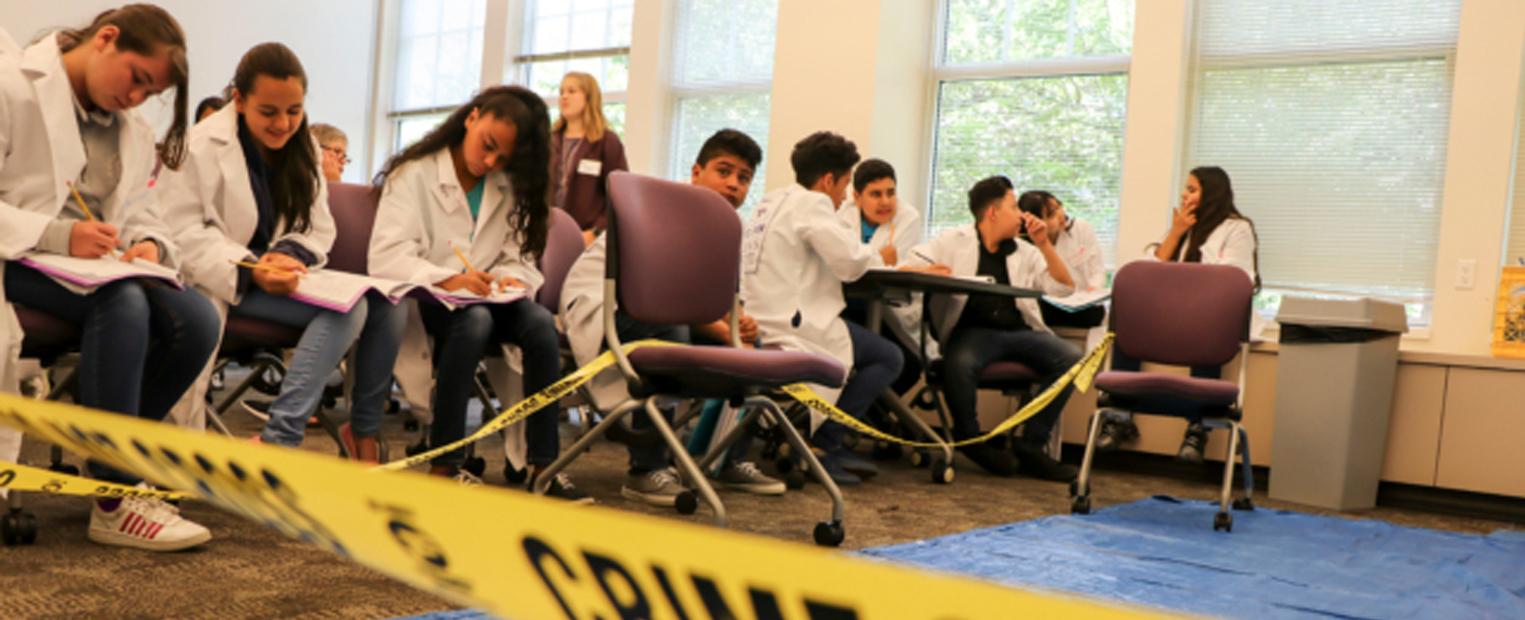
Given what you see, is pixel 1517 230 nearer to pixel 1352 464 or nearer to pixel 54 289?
pixel 1352 464

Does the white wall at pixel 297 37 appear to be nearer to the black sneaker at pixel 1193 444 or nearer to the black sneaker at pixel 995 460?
the black sneaker at pixel 995 460

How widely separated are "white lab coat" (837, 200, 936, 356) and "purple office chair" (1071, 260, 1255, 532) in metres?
0.76

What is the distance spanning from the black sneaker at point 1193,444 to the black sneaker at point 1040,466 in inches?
18.7

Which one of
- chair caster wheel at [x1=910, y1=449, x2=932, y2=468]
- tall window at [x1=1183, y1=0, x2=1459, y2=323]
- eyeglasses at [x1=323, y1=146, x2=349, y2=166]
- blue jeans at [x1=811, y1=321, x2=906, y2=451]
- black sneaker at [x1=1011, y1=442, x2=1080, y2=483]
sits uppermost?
tall window at [x1=1183, y1=0, x2=1459, y2=323]

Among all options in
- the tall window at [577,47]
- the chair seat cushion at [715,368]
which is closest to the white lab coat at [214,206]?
the chair seat cushion at [715,368]

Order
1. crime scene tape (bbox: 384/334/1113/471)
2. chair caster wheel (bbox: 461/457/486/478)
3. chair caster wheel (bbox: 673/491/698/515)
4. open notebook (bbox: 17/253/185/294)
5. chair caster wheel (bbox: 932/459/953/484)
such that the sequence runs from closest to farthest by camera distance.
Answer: open notebook (bbox: 17/253/185/294) < crime scene tape (bbox: 384/334/1113/471) < chair caster wheel (bbox: 673/491/698/515) < chair caster wheel (bbox: 461/457/486/478) < chair caster wheel (bbox: 932/459/953/484)

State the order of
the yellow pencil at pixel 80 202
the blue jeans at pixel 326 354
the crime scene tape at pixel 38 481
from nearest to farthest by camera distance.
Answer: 1. the crime scene tape at pixel 38 481
2. the yellow pencil at pixel 80 202
3. the blue jeans at pixel 326 354

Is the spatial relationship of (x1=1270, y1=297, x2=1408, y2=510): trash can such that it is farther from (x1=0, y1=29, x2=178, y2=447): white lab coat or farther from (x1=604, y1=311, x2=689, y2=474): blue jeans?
(x1=0, y1=29, x2=178, y2=447): white lab coat

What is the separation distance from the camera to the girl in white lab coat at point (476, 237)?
2811 mm

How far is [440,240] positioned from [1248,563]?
2032 mm

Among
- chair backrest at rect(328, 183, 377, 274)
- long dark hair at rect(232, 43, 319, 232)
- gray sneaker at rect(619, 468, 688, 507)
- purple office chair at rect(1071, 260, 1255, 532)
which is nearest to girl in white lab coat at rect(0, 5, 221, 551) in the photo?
long dark hair at rect(232, 43, 319, 232)

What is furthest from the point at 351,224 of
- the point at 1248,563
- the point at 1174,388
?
the point at 1248,563

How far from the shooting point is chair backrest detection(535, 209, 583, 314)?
355 cm

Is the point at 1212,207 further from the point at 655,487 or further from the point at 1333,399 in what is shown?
the point at 655,487
